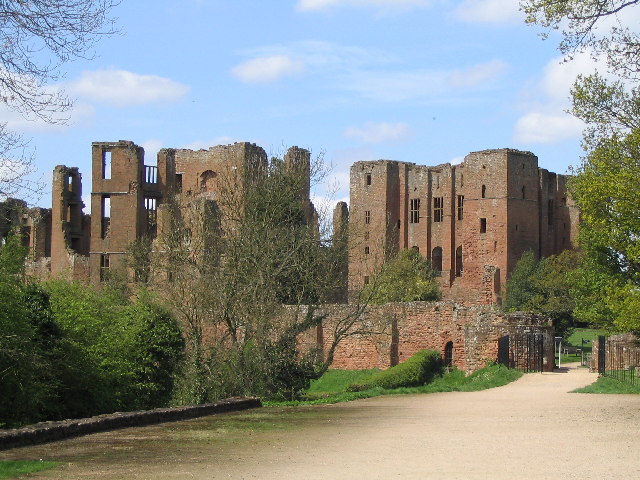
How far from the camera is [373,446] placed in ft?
39.9

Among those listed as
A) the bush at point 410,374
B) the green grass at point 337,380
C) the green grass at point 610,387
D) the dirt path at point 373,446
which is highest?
the dirt path at point 373,446

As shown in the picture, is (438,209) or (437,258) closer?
(438,209)

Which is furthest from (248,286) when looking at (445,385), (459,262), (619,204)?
(459,262)

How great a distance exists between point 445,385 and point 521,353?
292 centimetres

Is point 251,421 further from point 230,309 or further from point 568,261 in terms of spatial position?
point 568,261

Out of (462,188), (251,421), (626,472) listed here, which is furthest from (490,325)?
(462,188)

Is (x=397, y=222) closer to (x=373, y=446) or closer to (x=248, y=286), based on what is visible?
(x=248, y=286)

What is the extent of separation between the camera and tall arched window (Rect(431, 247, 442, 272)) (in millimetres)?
86250

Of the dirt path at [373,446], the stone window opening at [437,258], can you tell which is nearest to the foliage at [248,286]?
the dirt path at [373,446]

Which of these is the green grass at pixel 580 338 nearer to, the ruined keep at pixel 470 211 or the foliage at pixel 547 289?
the foliage at pixel 547 289

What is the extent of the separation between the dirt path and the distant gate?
409 inches

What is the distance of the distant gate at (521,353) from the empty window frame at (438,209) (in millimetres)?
56881

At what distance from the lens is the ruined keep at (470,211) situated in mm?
77625

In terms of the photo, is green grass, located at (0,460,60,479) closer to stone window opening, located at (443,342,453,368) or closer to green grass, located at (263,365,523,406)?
green grass, located at (263,365,523,406)
